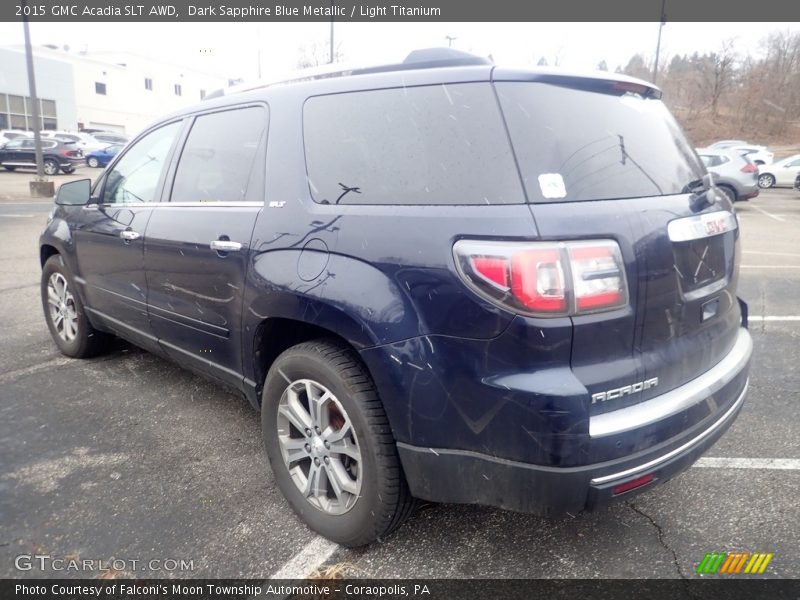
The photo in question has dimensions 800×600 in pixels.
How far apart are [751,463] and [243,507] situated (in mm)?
2486

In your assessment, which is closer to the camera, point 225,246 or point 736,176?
point 225,246

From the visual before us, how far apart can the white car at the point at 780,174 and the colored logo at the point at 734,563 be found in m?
27.5

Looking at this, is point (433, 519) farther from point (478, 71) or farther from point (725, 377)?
point (478, 71)

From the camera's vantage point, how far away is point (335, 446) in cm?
231

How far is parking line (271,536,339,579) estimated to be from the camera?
2.22 meters

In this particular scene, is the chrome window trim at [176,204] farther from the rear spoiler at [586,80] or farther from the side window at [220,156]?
the rear spoiler at [586,80]

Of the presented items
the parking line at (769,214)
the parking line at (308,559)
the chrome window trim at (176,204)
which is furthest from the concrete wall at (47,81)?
the parking line at (308,559)

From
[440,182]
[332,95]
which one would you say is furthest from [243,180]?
[440,182]

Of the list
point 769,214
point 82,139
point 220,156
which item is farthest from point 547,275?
point 82,139

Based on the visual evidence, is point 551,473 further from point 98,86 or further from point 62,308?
point 98,86

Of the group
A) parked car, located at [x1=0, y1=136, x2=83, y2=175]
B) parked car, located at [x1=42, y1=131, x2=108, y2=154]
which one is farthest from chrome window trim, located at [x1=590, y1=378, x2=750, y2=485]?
parked car, located at [x1=42, y1=131, x2=108, y2=154]

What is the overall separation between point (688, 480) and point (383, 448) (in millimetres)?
1630

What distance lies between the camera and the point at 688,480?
281 centimetres

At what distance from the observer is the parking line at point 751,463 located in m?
2.90
